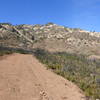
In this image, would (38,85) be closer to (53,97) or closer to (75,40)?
(53,97)

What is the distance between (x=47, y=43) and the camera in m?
65.1

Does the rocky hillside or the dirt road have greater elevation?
the rocky hillside

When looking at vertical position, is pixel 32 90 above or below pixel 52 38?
below

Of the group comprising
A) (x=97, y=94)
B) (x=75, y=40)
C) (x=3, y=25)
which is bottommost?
(x=97, y=94)

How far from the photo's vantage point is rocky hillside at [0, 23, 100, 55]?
200ft

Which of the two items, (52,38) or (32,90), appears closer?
(32,90)

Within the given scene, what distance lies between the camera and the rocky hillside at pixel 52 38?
61.0 metres

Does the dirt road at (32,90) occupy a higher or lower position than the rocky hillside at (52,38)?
lower

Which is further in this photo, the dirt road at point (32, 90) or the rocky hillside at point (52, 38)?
the rocky hillside at point (52, 38)

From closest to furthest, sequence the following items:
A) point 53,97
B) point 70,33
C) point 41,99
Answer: point 41,99, point 53,97, point 70,33

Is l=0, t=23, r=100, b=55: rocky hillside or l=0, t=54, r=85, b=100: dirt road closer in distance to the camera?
l=0, t=54, r=85, b=100: dirt road

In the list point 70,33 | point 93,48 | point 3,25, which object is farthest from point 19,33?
point 93,48

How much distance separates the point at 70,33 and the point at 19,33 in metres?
16.8

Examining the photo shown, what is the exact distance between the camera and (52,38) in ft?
227
